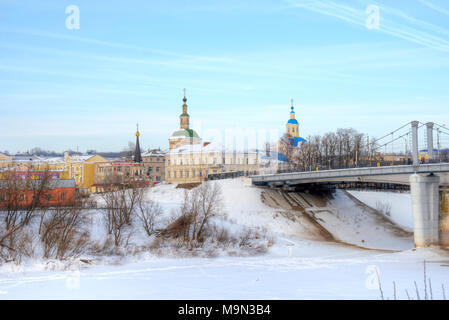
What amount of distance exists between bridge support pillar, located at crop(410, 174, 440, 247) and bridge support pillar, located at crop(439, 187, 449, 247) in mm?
1669

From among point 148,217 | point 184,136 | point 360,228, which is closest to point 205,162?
point 184,136

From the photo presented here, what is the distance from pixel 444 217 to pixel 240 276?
30.7 meters

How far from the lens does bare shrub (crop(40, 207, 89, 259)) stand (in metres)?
38.3

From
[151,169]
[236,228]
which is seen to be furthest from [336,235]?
[151,169]

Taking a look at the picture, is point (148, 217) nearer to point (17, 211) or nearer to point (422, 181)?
point (17, 211)

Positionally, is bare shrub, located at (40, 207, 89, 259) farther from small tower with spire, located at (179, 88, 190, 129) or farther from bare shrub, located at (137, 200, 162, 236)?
small tower with spire, located at (179, 88, 190, 129)

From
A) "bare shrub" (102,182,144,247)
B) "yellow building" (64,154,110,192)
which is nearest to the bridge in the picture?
"bare shrub" (102,182,144,247)

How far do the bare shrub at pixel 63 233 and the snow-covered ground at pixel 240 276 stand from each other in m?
2.83

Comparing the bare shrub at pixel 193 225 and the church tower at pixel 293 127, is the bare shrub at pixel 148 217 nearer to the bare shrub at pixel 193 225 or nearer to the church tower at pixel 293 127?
the bare shrub at pixel 193 225

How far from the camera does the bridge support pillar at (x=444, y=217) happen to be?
47669mm

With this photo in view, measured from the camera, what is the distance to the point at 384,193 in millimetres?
81438

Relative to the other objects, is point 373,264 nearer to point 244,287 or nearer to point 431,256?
point 431,256

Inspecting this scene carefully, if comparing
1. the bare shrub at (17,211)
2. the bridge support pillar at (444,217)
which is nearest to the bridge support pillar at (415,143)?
the bridge support pillar at (444,217)
